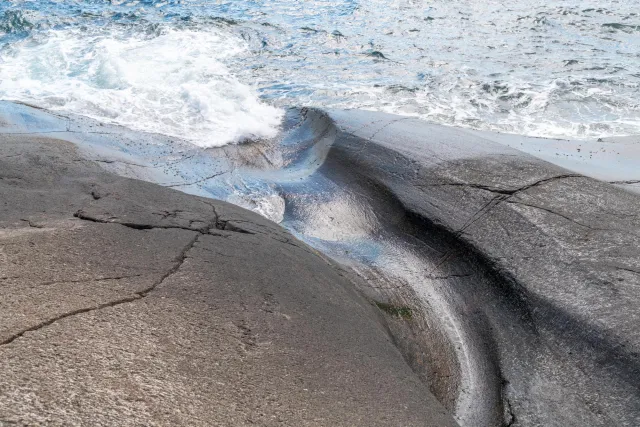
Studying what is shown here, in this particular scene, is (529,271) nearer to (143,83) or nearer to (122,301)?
(122,301)

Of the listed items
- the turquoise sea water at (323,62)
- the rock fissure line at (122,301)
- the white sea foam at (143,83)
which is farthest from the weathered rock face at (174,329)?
the turquoise sea water at (323,62)

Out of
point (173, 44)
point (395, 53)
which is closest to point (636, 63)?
point (395, 53)

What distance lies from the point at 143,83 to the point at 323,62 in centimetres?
411

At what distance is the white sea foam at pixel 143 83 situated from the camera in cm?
873

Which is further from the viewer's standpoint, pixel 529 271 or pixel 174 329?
pixel 529 271

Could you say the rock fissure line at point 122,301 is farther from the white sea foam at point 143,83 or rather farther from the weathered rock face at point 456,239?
the white sea foam at point 143,83

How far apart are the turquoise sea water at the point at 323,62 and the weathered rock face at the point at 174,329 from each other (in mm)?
4313

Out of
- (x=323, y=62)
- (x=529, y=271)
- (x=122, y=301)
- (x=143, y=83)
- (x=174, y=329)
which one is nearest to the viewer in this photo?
(x=174, y=329)

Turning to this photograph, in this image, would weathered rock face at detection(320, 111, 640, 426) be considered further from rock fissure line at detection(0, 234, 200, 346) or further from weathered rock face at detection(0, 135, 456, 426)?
rock fissure line at detection(0, 234, 200, 346)

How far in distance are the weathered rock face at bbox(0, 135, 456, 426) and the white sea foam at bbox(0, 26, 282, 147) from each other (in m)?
4.16

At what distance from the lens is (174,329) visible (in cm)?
300

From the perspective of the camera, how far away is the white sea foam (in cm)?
873

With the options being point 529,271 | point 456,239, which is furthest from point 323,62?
point 529,271

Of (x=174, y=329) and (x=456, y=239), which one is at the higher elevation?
(x=174, y=329)
